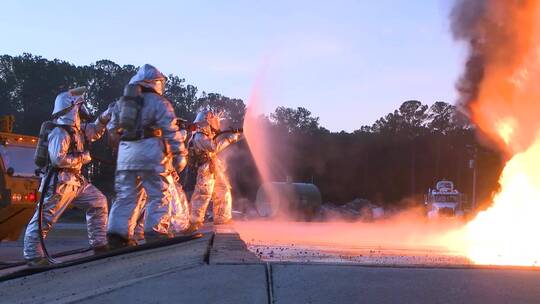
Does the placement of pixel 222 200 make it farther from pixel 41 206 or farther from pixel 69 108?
pixel 41 206

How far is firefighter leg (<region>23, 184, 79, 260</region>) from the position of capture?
7.33m

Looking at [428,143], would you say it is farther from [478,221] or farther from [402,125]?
[478,221]

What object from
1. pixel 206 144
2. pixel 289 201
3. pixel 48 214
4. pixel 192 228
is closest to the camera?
pixel 48 214

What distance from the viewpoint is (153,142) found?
7.10 meters

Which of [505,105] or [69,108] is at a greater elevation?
[505,105]

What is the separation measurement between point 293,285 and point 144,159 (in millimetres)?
3292

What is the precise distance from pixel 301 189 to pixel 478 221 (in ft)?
42.4

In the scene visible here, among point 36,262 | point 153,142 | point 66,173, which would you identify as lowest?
point 36,262

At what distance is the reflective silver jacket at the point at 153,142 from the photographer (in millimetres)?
7035

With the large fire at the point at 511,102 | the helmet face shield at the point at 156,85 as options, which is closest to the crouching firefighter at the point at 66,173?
the helmet face shield at the point at 156,85

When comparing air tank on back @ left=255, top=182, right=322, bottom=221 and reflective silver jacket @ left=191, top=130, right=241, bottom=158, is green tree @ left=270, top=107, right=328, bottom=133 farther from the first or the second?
reflective silver jacket @ left=191, top=130, right=241, bottom=158

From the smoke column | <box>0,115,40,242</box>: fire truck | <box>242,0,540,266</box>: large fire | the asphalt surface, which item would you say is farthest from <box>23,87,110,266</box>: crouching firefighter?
the smoke column

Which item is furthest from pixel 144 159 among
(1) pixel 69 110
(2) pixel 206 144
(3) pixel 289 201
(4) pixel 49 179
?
(3) pixel 289 201

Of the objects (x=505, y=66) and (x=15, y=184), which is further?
(x=505, y=66)
